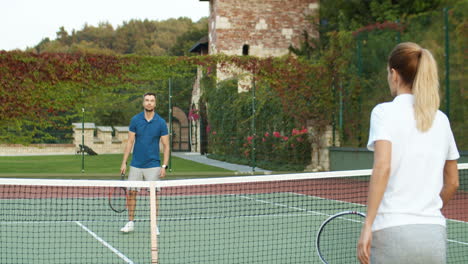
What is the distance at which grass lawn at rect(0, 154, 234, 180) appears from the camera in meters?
16.9

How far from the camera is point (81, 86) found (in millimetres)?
16891

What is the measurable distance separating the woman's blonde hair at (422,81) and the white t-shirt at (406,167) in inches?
1.5

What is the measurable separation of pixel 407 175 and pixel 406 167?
0.03 meters

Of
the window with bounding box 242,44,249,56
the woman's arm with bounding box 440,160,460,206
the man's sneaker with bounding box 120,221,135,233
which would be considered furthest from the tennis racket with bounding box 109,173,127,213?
the window with bounding box 242,44,249,56

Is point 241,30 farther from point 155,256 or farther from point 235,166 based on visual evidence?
point 155,256

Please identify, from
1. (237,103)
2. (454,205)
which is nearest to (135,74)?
(237,103)

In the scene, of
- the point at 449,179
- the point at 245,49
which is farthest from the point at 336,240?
the point at 245,49

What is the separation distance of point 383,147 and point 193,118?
19625mm

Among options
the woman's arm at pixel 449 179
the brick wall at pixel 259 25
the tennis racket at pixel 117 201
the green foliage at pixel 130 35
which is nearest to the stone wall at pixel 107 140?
the brick wall at pixel 259 25

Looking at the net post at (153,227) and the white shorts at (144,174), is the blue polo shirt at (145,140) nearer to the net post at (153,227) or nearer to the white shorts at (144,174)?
the white shorts at (144,174)

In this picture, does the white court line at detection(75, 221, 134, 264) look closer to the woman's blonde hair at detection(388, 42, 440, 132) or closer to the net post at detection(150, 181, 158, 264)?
the net post at detection(150, 181, 158, 264)

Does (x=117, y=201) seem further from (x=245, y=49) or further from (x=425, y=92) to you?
(x=245, y=49)

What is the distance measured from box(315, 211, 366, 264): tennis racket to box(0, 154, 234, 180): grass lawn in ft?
39.0

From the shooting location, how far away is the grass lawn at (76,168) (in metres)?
16.9
